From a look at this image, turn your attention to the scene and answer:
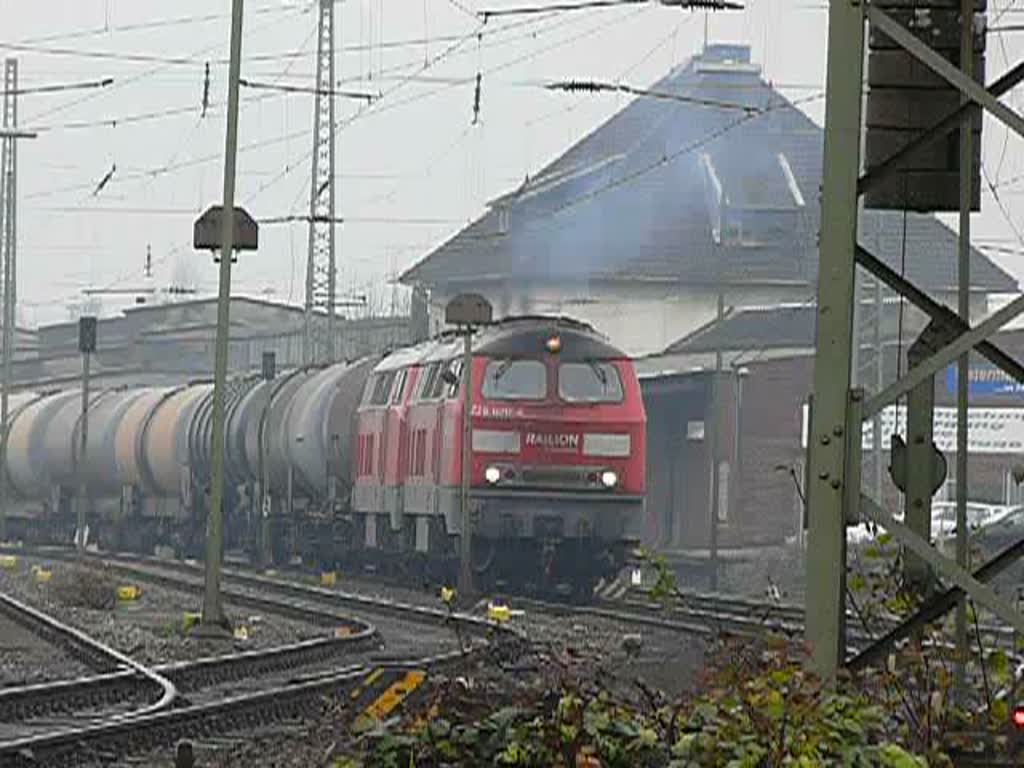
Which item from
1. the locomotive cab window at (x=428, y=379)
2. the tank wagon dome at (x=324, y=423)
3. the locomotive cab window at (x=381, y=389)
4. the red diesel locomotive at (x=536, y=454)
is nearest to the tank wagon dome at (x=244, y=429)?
the tank wagon dome at (x=324, y=423)

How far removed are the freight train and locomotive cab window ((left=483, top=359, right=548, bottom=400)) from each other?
0.05 feet

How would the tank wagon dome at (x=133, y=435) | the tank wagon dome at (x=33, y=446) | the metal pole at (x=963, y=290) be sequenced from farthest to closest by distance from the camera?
1. the tank wagon dome at (x=33, y=446)
2. the tank wagon dome at (x=133, y=435)
3. the metal pole at (x=963, y=290)

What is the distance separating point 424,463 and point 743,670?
20.8 m

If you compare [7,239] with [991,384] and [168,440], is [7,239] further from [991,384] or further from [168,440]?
[991,384]

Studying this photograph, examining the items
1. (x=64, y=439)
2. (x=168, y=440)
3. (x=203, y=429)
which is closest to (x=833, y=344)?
(x=203, y=429)

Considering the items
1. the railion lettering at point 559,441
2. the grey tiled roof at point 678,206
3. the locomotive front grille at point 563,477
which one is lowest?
the locomotive front grille at point 563,477

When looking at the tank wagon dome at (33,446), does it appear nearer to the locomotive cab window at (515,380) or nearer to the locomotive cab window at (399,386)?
the locomotive cab window at (399,386)

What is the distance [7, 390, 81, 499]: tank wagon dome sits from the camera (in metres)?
47.9


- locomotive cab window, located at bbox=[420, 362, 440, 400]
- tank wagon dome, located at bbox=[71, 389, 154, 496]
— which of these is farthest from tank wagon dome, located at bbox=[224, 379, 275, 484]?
locomotive cab window, located at bbox=[420, 362, 440, 400]

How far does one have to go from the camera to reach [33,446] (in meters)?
48.3

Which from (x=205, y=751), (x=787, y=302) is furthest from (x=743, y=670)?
(x=787, y=302)

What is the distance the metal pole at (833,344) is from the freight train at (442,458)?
19.3 m

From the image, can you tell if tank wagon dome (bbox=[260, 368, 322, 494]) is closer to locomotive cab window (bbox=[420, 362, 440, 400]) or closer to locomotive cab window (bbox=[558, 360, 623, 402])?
locomotive cab window (bbox=[420, 362, 440, 400])

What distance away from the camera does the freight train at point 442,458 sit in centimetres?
2678
